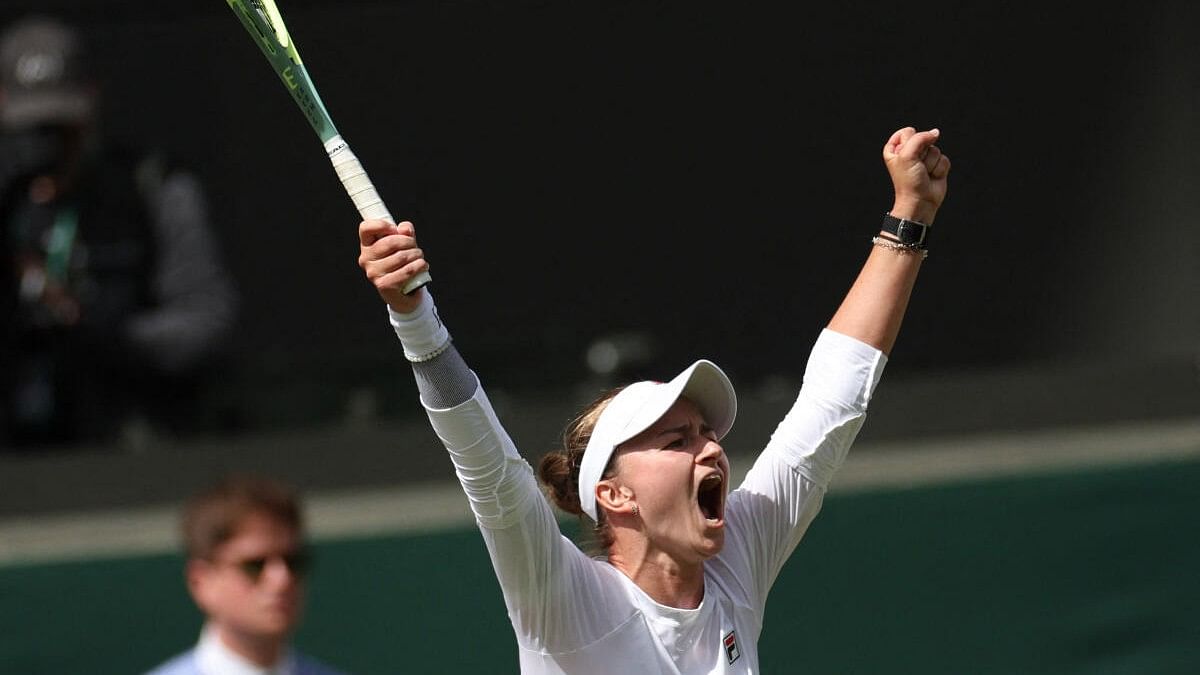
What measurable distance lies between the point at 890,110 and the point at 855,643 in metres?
2.08

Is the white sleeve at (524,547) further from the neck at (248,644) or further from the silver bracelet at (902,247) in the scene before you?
the silver bracelet at (902,247)

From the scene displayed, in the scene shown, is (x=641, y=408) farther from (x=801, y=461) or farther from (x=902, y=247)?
(x=902, y=247)

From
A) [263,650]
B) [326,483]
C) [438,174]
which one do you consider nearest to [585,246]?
[438,174]

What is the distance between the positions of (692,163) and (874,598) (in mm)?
1937

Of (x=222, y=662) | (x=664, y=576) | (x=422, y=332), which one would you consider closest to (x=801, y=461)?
(x=664, y=576)

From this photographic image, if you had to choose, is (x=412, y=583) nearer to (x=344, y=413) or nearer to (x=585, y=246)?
(x=344, y=413)

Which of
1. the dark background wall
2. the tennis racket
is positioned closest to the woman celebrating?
the tennis racket

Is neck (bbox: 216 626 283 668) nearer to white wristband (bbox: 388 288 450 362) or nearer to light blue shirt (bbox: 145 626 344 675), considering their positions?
light blue shirt (bbox: 145 626 344 675)

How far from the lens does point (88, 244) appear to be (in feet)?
17.5

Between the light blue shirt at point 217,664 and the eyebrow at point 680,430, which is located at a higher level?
the eyebrow at point 680,430

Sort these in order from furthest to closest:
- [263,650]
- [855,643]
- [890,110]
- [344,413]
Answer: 1. [890,110]
2. [344,413]
3. [855,643]
4. [263,650]

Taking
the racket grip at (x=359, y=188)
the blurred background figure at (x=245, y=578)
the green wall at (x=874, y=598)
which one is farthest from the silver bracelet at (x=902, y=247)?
the green wall at (x=874, y=598)

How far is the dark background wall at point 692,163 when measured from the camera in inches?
264

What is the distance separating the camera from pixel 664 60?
269 inches
